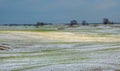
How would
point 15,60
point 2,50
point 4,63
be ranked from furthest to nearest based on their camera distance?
point 2,50 → point 15,60 → point 4,63

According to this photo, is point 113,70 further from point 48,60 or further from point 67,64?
point 48,60

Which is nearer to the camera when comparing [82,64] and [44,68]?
[44,68]

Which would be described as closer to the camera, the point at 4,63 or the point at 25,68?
the point at 25,68

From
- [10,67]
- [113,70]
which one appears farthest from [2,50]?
[113,70]

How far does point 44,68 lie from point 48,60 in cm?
580

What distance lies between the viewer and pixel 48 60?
116ft

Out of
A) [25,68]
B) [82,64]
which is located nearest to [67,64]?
[82,64]

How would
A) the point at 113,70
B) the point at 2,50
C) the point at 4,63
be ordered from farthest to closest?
the point at 2,50, the point at 4,63, the point at 113,70

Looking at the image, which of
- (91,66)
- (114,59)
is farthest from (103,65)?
(114,59)

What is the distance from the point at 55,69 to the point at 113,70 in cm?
431

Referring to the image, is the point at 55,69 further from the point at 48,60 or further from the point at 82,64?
the point at 48,60

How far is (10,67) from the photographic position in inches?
1211

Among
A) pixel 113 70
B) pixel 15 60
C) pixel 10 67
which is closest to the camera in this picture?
pixel 113 70

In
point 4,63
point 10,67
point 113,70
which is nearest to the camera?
point 113,70
